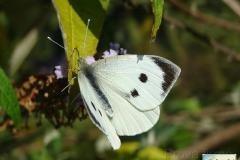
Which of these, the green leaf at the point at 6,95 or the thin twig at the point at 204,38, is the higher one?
the thin twig at the point at 204,38

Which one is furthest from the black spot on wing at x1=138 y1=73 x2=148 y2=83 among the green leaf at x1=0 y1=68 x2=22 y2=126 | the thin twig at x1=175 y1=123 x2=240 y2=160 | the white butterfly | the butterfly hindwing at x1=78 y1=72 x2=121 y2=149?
the thin twig at x1=175 y1=123 x2=240 y2=160

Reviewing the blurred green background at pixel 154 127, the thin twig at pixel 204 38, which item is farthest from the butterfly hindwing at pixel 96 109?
the thin twig at pixel 204 38

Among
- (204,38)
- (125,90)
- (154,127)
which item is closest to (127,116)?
(125,90)

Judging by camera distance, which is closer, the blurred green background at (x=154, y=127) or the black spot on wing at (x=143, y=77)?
the black spot on wing at (x=143, y=77)

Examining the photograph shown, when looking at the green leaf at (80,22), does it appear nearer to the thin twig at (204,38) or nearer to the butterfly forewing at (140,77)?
the butterfly forewing at (140,77)

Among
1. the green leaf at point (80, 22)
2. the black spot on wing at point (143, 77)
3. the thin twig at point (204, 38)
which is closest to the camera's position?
the green leaf at point (80, 22)

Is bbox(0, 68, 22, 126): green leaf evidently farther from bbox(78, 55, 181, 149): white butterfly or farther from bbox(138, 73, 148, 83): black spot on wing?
bbox(138, 73, 148, 83): black spot on wing

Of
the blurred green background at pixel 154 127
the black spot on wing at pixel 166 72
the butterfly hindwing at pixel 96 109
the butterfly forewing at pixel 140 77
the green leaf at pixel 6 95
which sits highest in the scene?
the black spot on wing at pixel 166 72

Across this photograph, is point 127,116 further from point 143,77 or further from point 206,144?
point 206,144
